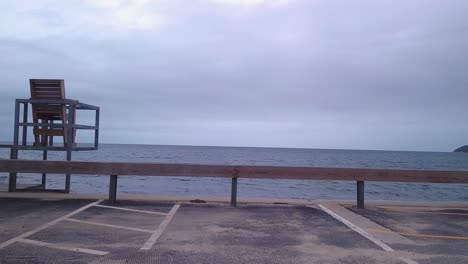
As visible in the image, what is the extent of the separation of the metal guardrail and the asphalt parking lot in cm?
72

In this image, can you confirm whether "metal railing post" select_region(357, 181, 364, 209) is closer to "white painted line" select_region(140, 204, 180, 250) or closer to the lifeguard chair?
"white painted line" select_region(140, 204, 180, 250)

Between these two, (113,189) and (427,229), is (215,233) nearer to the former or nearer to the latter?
(113,189)

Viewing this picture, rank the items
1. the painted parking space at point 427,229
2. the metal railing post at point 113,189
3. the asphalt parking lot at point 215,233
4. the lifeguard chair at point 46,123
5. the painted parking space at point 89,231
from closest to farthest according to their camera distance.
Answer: the asphalt parking lot at point 215,233 < the painted parking space at point 89,231 < the painted parking space at point 427,229 < the metal railing post at point 113,189 < the lifeguard chair at point 46,123

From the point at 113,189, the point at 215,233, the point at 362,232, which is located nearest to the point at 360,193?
the point at 362,232

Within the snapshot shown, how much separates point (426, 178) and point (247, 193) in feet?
52.4

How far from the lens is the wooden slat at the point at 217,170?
951 centimetres

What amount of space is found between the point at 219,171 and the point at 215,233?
111 inches

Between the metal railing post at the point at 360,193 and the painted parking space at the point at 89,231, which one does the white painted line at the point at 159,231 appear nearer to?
the painted parking space at the point at 89,231

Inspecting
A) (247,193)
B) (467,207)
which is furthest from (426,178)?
(247,193)

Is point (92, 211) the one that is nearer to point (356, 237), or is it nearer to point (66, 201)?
point (66, 201)

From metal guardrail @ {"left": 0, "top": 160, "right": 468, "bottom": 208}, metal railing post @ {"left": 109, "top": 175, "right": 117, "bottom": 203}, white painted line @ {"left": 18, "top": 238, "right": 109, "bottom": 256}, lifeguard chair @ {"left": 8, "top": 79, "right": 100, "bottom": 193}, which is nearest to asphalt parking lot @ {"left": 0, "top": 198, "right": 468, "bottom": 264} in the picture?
white painted line @ {"left": 18, "top": 238, "right": 109, "bottom": 256}

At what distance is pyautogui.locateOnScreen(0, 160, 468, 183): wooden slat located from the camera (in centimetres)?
951

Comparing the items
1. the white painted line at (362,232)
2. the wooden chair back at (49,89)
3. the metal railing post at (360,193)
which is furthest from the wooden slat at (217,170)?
the wooden chair back at (49,89)

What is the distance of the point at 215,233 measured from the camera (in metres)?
6.80
